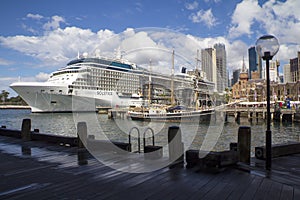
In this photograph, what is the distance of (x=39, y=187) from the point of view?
347 centimetres

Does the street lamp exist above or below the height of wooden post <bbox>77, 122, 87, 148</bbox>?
above

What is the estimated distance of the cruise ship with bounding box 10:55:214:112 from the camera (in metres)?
44.9

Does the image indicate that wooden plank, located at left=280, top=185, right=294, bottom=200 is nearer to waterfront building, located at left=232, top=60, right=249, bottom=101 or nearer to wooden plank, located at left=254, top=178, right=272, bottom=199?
wooden plank, located at left=254, top=178, right=272, bottom=199

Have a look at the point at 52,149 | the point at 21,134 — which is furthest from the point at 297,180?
the point at 21,134

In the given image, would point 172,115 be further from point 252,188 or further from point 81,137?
point 252,188

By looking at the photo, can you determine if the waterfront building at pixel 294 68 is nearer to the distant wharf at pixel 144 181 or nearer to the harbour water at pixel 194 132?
the harbour water at pixel 194 132

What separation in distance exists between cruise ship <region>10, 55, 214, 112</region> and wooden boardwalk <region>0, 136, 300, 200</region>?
3882cm

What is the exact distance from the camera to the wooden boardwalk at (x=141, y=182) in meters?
3.12

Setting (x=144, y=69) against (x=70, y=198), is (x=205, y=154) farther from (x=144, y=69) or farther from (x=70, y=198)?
(x=144, y=69)

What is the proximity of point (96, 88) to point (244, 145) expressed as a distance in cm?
4562

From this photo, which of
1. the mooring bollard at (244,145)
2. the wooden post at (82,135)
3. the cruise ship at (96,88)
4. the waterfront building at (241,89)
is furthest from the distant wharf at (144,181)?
the waterfront building at (241,89)

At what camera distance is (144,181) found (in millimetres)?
3693

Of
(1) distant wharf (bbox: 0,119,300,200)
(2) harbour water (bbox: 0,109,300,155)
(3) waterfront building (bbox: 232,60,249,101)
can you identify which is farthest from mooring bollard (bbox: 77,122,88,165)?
(3) waterfront building (bbox: 232,60,249,101)

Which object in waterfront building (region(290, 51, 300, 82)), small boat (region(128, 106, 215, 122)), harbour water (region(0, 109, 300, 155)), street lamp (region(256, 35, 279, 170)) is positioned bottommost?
harbour water (region(0, 109, 300, 155))
